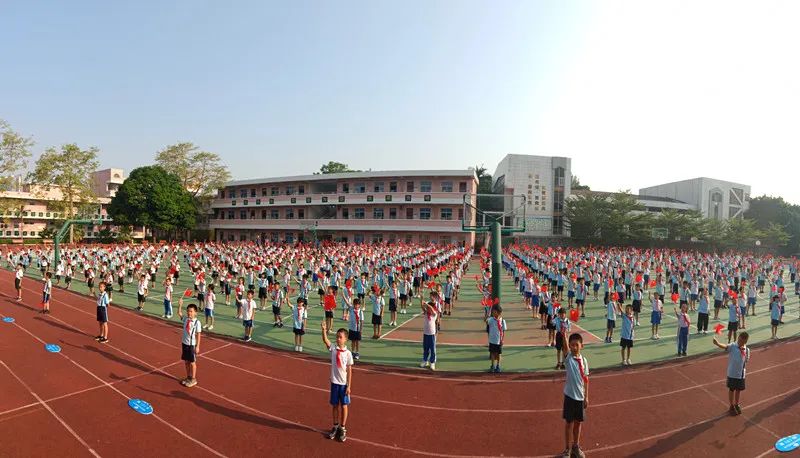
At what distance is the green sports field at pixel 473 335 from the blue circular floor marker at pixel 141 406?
357cm

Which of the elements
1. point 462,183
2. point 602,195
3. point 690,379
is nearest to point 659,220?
point 602,195

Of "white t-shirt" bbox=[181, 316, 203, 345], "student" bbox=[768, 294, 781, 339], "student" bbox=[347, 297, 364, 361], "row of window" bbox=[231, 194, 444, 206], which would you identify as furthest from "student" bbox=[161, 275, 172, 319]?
"row of window" bbox=[231, 194, 444, 206]

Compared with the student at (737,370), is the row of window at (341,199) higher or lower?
higher

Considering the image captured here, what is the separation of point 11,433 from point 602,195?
158ft

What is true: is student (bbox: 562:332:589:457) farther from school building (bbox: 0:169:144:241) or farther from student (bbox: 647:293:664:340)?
school building (bbox: 0:169:144:241)

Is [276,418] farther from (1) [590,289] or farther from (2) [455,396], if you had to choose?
(1) [590,289]

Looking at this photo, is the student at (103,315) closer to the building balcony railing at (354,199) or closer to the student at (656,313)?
the student at (656,313)

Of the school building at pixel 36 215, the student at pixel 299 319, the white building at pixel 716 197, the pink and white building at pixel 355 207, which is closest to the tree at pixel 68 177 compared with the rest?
the school building at pixel 36 215

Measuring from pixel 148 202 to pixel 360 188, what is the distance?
24.5 metres

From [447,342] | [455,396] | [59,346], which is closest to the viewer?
[455,396]

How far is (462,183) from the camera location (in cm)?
4175

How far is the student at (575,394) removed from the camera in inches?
197

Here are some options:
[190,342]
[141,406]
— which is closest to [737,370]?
[190,342]

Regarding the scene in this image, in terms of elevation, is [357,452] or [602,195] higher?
[602,195]
